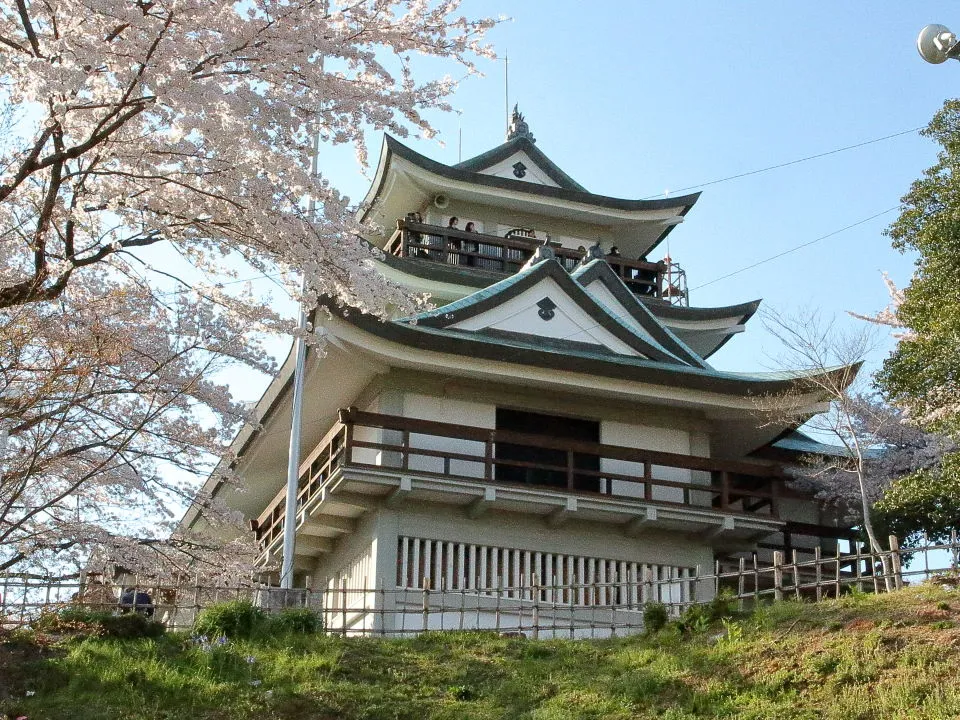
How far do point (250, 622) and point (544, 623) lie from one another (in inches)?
214

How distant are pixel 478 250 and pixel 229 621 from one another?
14.8m

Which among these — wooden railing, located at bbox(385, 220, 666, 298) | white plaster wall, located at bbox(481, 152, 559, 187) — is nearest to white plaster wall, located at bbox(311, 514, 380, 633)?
wooden railing, located at bbox(385, 220, 666, 298)

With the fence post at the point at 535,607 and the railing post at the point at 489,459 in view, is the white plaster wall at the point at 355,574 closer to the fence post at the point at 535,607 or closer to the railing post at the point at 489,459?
the railing post at the point at 489,459

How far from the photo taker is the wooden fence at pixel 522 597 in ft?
51.9

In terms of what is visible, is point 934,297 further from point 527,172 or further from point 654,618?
point 527,172

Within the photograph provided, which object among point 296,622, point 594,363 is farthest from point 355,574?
point 594,363

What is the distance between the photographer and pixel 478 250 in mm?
28609

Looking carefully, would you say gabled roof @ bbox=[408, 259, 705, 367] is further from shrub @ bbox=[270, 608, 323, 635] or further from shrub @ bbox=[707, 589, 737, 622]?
shrub @ bbox=[707, 589, 737, 622]

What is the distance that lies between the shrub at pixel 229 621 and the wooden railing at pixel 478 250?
12954mm

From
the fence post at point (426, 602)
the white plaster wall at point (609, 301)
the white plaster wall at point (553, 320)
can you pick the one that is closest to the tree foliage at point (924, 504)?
the white plaster wall at point (553, 320)

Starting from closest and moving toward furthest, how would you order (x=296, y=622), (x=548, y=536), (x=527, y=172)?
(x=296, y=622), (x=548, y=536), (x=527, y=172)

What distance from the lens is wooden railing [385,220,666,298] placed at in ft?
90.5

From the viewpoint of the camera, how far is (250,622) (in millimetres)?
15703

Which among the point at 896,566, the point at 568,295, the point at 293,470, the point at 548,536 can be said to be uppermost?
the point at 568,295
